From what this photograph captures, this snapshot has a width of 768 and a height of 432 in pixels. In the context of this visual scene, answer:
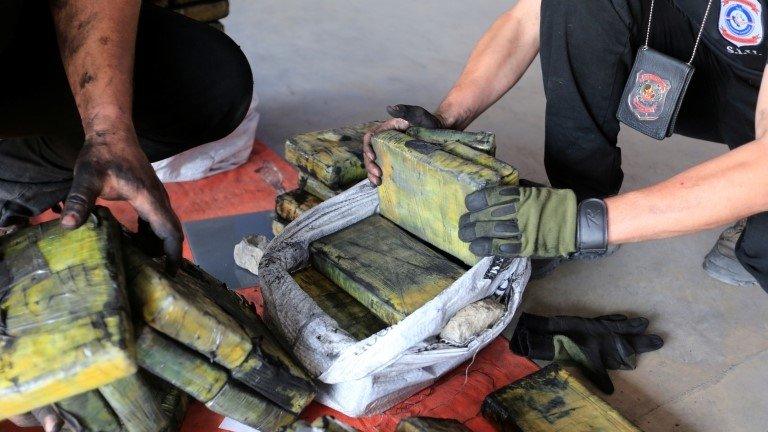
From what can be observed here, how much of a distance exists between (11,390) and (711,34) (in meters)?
1.81

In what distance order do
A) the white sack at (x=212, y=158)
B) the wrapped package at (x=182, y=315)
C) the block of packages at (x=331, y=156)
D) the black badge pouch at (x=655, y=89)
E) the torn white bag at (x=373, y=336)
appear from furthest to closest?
the white sack at (x=212, y=158)
the block of packages at (x=331, y=156)
the black badge pouch at (x=655, y=89)
the torn white bag at (x=373, y=336)
the wrapped package at (x=182, y=315)

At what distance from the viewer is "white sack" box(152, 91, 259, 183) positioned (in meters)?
2.44

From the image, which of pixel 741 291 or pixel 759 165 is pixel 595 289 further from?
pixel 759 165

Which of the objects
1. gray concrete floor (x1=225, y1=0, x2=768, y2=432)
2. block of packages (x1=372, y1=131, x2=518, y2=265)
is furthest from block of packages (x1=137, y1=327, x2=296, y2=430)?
gray concrete floor (x1=225, y1=0, x2=768, y2=432)

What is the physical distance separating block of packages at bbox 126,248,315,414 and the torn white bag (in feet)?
0.27

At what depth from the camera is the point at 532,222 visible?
1486 mm

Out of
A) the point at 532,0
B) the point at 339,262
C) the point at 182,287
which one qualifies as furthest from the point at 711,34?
the point at 182,287

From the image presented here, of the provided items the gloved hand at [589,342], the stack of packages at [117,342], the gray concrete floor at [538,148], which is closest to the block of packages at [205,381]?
the stack of packages at [117,342]

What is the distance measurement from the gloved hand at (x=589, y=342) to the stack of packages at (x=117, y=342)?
694 mm

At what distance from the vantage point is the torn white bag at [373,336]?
1.44m

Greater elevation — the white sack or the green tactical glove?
the green tactical glove

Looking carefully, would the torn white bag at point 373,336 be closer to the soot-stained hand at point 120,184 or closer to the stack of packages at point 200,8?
the soot-stained hand at point 120,184

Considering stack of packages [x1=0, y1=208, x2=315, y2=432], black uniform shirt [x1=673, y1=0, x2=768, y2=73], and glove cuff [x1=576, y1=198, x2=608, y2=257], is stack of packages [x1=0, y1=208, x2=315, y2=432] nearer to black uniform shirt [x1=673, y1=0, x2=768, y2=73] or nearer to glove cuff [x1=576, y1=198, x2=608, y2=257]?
glove cuff [x1=576, y1=198, x2=608, y2=257]

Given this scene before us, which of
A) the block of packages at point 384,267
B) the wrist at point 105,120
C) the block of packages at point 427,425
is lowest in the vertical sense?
the block of packages at point 427,425
